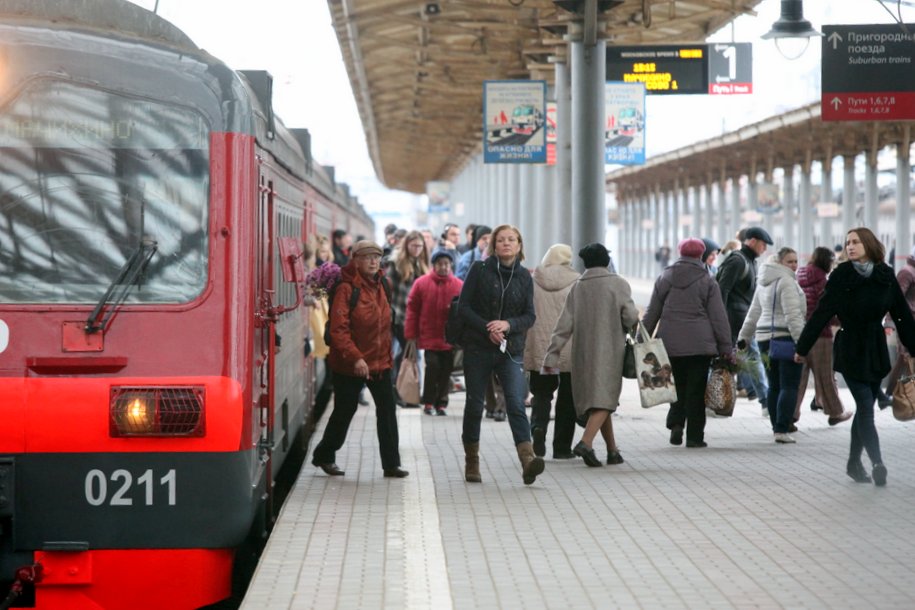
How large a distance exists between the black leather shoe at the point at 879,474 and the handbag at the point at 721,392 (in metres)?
2.58

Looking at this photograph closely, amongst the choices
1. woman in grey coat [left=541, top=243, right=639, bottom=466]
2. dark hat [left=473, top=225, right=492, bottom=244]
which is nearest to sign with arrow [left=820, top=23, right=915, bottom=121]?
dark hat [left=473, top=225, right=492, bottom=244]

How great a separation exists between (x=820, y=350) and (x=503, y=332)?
15.5 ft

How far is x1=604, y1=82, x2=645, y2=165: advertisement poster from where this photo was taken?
19.6 meters

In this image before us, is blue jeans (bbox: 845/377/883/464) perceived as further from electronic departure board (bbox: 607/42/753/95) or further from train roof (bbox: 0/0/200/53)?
electronic departure board (bbox: 607/42/753/95)

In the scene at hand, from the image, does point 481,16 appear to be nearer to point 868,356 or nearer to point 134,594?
point 868,356

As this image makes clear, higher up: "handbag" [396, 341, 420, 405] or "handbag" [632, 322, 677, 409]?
"handbag" [632, 322, 677, 409]

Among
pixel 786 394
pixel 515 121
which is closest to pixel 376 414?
pixel 786 394

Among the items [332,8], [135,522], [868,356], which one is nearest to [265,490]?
[135,522]

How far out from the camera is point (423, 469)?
11.7 metres

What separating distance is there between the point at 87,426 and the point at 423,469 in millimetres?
5156

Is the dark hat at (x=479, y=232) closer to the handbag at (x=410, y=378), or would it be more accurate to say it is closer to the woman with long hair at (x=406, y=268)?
the woman with long hair at (x=406, y=268)

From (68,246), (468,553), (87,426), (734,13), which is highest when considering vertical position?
(734,13)

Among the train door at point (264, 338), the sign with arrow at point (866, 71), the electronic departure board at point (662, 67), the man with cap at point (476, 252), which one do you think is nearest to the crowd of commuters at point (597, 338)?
the sign with arrow at point (866, 71)

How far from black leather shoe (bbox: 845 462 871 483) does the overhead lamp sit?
208 inches
